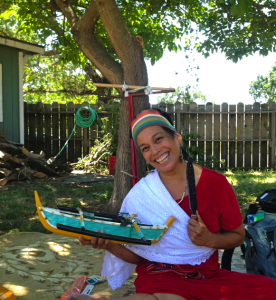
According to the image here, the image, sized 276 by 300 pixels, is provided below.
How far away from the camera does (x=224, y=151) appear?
10492mm

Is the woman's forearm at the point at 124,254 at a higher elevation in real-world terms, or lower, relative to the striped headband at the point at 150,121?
lower

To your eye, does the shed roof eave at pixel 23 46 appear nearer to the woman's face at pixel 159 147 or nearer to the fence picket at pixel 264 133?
the fence picket at pixel 264 133

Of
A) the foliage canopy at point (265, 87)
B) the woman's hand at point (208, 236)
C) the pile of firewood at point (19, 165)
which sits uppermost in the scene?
the foliage canopy at point (265, 87)

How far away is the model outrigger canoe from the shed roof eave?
8079 millimetres

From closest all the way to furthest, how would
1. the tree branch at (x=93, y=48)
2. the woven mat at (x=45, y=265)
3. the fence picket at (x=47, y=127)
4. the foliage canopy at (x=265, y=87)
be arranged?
the woven mat at (x=45, y=265)
the tree branch at (x=93, y=48)
the fence picket at (x=47, y=127)
the foliage canopy at (x=265, y=87)

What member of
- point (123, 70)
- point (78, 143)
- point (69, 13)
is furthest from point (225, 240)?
point (78, 143)

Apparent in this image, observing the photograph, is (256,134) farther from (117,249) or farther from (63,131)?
(117,249)

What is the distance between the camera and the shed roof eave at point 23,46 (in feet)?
28.9

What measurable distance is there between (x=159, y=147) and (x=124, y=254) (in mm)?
662

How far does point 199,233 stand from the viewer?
1.86 m

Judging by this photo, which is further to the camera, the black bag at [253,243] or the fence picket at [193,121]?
the fence picket at [193,121]

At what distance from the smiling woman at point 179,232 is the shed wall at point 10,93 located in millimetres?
7774

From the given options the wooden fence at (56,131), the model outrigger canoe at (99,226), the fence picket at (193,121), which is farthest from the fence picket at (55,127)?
the model outrigger canoe at (99,226)

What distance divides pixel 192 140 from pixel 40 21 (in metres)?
5.45
